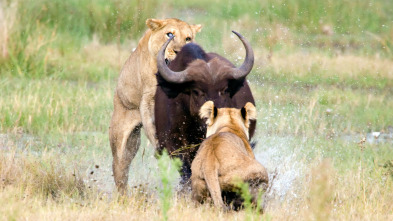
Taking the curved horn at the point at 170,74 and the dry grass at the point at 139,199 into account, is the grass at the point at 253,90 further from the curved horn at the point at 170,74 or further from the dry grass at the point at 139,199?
the curved horn at the point at 170,74

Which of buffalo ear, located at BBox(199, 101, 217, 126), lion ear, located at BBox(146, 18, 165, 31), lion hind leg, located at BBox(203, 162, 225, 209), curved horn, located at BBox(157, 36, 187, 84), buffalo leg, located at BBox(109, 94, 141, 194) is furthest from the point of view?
buffalo leg, located at BBox(109, 94, 141, 194)

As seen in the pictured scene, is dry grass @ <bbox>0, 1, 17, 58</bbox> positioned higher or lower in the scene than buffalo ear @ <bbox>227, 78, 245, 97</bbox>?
lower

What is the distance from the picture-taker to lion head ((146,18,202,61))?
7.94 m

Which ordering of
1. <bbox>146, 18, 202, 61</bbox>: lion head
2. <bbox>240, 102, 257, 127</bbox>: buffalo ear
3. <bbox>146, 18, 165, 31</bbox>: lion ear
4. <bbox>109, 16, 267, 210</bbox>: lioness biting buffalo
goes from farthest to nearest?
<bbox>146, 18, 165, 31</bbox>: lion ear
<bbox>146, 18, 202, 61</bbox>: lion head
<bbox>240, 102, 257, 127</bbox>: buffalo ear
<bbox>109, 16, 267, 210</bbox>: lioness biting buffalo

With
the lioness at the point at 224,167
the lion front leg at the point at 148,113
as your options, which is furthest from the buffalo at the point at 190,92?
the lioness at the point at 224,167

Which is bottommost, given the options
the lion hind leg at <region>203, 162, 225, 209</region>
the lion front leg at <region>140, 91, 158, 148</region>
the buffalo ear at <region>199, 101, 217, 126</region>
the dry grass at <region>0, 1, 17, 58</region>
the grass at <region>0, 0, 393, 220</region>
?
the grass at <region>0, 0, 393, 220</region>

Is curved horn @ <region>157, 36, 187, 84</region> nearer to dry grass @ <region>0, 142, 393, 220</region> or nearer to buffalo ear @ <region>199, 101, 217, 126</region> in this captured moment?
buffalo ear @ <region>199, 101, 217, 126</region>

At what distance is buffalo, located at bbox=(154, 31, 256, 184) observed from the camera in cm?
704

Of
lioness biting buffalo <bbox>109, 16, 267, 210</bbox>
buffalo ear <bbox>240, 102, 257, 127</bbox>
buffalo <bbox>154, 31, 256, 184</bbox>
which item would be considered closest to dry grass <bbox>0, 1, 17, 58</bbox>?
lioness biting buffalo <bbox>109, 16, 267, 210</bbox>

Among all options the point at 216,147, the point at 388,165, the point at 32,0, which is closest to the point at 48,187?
the point at 216,147

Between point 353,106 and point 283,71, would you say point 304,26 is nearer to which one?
point 283,71

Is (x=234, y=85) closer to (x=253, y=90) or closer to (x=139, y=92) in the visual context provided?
(x=139, y=92)

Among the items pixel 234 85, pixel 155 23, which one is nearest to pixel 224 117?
pixel 234 85

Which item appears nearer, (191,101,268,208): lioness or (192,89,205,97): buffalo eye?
(191,101,268,208): lioness
